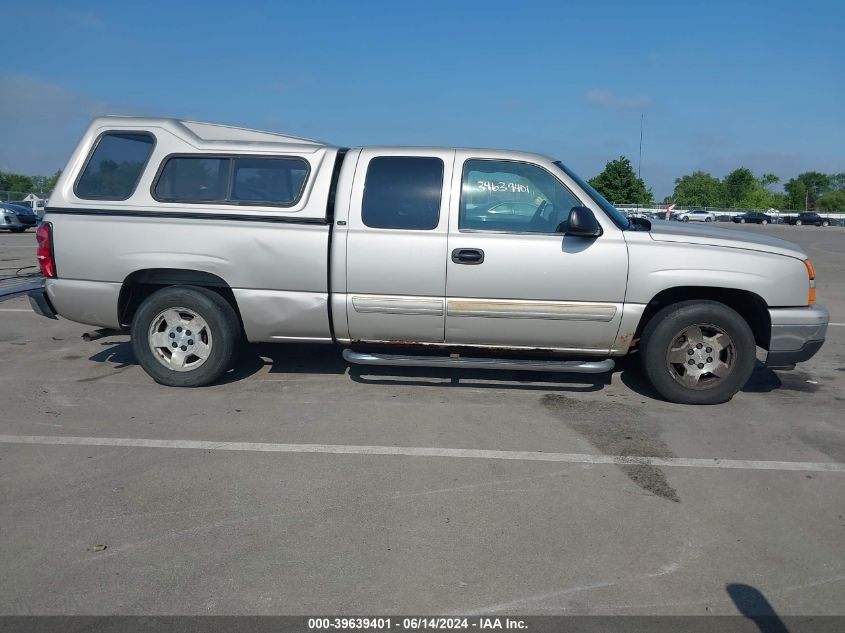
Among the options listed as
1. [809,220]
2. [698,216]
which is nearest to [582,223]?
[698,216]

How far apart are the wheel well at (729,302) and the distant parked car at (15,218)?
951 inches

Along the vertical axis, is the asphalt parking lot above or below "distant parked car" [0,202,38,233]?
below

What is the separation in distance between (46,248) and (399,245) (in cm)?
290

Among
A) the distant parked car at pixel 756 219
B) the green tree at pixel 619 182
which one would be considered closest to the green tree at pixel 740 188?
the distant parked car at pixel 756 219

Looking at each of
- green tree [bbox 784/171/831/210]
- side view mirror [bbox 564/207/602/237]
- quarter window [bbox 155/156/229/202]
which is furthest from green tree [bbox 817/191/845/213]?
quarter window [bbox 155/156/229/202]

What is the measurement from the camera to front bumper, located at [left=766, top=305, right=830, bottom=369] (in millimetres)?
5492

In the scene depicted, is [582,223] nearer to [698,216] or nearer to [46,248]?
[46,248]

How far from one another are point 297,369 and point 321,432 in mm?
1716

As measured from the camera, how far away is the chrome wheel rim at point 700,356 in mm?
5613

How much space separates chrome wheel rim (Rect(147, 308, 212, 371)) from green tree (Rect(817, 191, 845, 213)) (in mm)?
115389

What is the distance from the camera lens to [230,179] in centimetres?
582

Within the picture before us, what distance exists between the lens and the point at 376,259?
5.56 metres

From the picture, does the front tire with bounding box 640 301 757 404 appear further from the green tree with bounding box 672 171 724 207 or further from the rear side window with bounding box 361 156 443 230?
the green tree with bounding box 672 171 724 207

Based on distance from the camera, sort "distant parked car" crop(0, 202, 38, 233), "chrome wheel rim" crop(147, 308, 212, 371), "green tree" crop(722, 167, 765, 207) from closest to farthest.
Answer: "chrome wheel rim" crop(147, 308, 212, 371)
"distant parked car" crop(0, 202, 38, 233)
"green tree" crop(722, 167, 765, 207)
